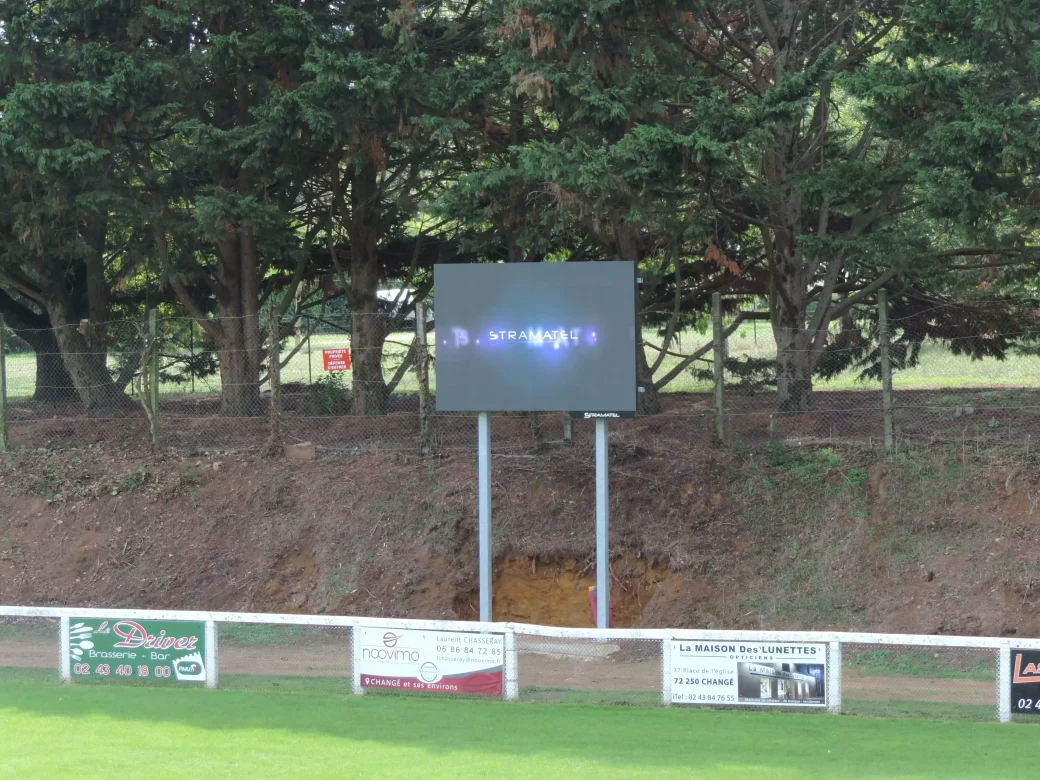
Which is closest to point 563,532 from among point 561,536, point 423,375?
point 561,536

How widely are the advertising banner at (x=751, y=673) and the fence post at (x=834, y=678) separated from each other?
4 centimetres

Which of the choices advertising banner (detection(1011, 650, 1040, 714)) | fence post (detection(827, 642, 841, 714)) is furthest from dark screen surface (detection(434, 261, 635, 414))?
advertising banner (detection(1011, 650, 1040, 714))

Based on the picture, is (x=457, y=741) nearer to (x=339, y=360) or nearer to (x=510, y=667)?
(x=510, y=667)

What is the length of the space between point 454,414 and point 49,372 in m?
10.3

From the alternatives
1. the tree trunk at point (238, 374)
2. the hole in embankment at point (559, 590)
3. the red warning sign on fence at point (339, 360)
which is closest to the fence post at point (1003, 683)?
the hole in embankment at point (559, 590)

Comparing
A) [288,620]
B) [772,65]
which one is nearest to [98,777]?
[288,620]

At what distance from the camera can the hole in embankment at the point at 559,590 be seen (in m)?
14.6

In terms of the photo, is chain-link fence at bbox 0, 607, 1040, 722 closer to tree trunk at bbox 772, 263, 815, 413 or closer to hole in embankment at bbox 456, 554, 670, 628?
hole in embankment at bbox 456, 554, 670, 628

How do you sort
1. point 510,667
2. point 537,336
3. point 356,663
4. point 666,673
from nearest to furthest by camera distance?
point 666,673, point 510,667, point 356,663, point 537,336

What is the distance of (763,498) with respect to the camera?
49.2 feet

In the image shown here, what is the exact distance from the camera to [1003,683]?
9.52 metres

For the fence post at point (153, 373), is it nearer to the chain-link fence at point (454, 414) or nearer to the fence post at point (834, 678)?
the chain-link fence at point (454, 414)

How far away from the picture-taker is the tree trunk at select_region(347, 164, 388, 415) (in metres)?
18.2

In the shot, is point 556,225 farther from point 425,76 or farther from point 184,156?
point 184,156
